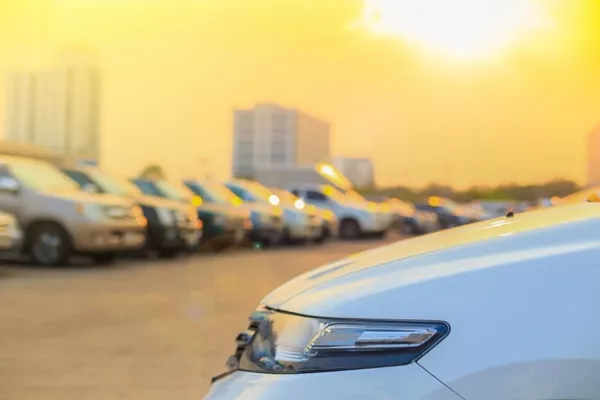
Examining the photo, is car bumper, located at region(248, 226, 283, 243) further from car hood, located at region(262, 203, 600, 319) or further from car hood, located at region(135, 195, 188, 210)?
car hood, located at region(262, 203, 600, 319)

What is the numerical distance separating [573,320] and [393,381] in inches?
18.6

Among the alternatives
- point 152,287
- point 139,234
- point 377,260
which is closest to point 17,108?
point 139,234

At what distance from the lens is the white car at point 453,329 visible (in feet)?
6.07

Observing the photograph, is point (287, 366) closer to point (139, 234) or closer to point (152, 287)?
point (152, 287)

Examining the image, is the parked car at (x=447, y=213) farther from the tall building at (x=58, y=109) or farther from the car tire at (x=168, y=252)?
the car tire at (x=168, y=252)

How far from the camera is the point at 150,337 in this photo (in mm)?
6488

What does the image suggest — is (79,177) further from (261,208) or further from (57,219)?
(261,208)

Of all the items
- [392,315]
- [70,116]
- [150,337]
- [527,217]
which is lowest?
[150,337]

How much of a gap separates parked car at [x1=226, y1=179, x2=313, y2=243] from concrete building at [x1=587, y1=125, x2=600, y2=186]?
13.1m

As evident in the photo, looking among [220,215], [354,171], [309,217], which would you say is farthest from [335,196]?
[354,171]

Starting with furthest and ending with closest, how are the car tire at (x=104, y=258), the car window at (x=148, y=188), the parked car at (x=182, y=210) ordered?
the car window at (x=148, y=188)
the parked car at (x=182, y=210)
the car tire at (x=104, y=258)

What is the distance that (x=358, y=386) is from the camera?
1934 millimetres

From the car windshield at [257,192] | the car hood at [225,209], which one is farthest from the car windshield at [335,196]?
the car hood at [225,209]

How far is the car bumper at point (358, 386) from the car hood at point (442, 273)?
0.51ft
